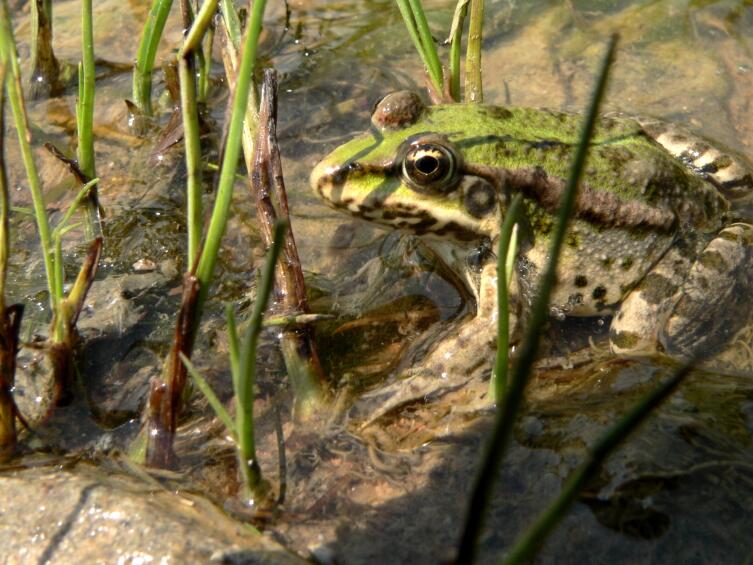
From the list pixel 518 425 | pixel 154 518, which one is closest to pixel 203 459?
pixel 154 518

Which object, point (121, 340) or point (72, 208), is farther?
point (121, 340)

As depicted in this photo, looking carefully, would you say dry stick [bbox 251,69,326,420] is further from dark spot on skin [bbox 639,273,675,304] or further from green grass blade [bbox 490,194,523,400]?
dark spot on skin [bbox 639,273,675,304]

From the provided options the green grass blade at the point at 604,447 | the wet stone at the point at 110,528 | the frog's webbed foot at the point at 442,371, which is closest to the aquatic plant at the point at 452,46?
the frog's webbed foot at the point at 442,371

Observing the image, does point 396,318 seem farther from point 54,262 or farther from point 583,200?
point 54,262

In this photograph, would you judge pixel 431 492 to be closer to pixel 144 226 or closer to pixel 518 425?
pixel 518 425

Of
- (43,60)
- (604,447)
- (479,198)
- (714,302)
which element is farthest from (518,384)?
(43,60)
